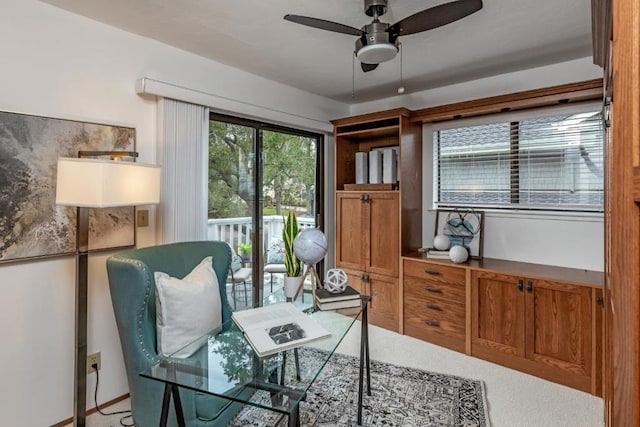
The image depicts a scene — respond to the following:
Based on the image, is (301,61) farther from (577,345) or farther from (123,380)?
(577,345)

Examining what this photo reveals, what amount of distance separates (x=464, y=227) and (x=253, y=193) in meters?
2.02

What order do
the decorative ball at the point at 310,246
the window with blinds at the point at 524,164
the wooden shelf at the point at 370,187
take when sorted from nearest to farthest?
the decorative ball at the point at 310,246
the window with blinds at the point at 524,164
the wooden shelf at the point at 370,187

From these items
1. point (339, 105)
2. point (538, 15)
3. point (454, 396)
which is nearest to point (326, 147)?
point (339, 105)

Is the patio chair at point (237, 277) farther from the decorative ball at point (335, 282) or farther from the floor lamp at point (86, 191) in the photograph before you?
the floor lamp at point (86, 191)

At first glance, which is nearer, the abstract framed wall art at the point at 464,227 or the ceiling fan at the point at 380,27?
the ceiling fan at the point at 380,27

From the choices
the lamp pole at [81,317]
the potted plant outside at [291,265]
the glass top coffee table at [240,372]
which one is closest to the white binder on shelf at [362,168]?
the potted plant outside at [291,265]

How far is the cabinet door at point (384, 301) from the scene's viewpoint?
3453 millimetres

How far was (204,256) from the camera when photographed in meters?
2.26

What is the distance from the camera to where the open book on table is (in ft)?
5.12

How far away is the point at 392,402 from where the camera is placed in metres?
2.29

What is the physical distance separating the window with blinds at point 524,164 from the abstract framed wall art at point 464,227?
0.15 m

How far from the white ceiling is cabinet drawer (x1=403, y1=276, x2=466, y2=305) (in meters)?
1.85

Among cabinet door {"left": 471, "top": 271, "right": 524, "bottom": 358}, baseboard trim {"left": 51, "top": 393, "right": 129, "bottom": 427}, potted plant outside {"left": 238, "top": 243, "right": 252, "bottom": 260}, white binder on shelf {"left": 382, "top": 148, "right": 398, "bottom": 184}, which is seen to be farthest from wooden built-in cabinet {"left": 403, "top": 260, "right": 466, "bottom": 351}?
baseboard trim {"left": 51, "top": 393, "right": 129, "bottom": 427}

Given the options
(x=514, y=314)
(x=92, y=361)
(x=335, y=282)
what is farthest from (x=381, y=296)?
(x=92, y=361)
